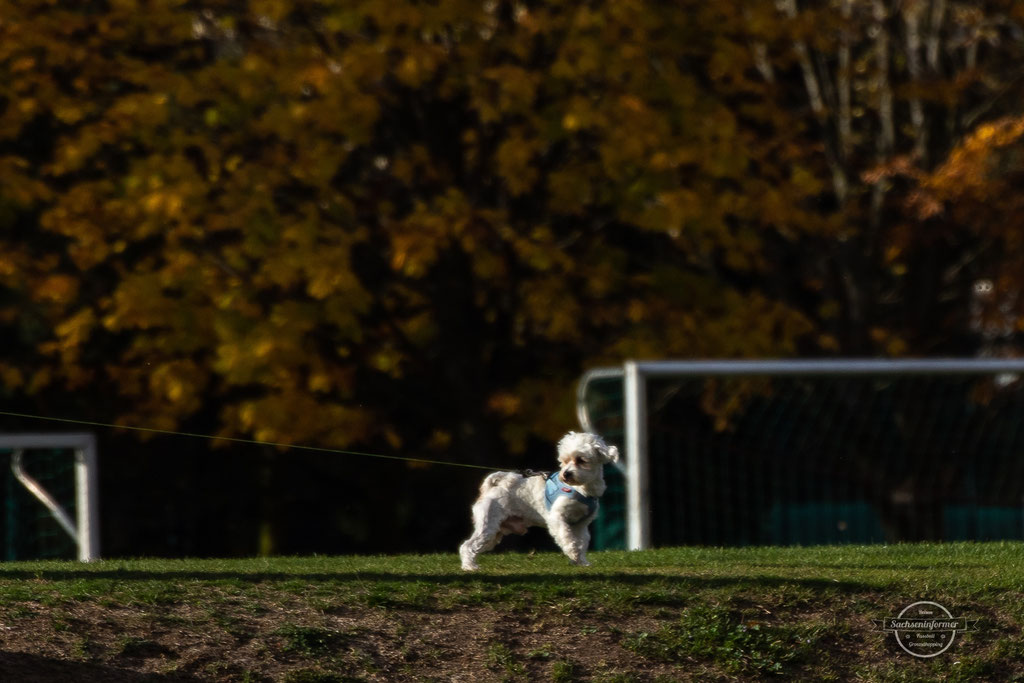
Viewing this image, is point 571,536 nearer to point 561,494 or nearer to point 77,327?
point 561,494

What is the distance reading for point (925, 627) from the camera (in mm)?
6867

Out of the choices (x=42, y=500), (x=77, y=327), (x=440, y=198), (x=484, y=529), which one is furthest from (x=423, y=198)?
(x=484, y=529)

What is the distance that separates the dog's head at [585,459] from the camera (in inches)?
275

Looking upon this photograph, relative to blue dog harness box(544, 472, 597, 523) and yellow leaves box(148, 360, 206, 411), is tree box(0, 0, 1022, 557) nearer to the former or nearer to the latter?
yellow leaves box(148, 360, 206, 411)

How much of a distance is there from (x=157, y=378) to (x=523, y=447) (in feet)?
9.38

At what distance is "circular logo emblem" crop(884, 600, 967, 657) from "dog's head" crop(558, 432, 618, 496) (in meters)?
1.32

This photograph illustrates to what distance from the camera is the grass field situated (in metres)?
6.21

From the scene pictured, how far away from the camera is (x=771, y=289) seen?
14.9m

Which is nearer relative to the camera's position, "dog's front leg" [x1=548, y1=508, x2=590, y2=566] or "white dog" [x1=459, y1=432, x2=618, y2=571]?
"white dog" [x1=459, y1=432, x2=618, y2=571]

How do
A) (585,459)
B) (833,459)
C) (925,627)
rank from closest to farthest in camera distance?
(925,627)
(585,459)
(833,459)

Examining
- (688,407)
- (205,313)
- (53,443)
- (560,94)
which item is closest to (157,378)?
(205,313)

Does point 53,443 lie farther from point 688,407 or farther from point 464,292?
point 688,407

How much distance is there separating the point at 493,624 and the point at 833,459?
7.90 metres

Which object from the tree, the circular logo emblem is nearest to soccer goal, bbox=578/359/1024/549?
the tree
